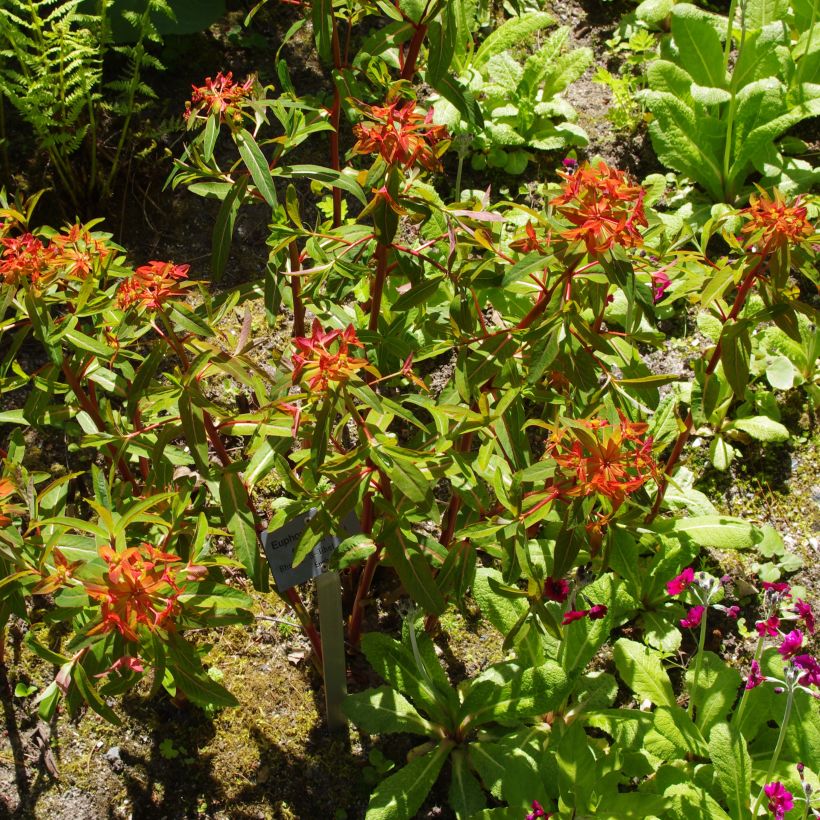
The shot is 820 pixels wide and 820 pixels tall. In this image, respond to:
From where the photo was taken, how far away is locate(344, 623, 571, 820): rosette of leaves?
2.38 m

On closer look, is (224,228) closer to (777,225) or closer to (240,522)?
(240,522)

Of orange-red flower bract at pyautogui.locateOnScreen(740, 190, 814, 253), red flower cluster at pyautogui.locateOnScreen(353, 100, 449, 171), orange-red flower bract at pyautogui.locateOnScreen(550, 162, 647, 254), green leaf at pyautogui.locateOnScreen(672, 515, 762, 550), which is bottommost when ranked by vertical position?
green leaf at pyautogui.locateOnScreen(672, 515, 762, 550)

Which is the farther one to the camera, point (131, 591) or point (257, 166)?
point (257, 166)

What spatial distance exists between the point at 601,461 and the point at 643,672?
1.14 m

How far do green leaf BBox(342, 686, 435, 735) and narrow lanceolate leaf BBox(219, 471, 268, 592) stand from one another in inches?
24.4

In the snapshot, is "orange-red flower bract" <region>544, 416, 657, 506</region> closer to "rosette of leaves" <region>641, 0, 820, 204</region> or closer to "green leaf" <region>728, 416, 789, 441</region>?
"green leaf" <region>728, 416, 789, 441</region>

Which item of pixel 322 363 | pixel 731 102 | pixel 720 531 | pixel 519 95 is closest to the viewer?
pixel 322 363

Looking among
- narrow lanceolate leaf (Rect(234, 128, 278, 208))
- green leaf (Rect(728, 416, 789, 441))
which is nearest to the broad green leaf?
green leaf (Rect(728, 416, 789, 441))

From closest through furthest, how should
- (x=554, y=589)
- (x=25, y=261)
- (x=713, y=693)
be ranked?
(x=25, y=261) → (x=554, y=589) → (x=713, y=693)

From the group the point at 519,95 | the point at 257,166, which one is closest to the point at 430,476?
the point at 257,166

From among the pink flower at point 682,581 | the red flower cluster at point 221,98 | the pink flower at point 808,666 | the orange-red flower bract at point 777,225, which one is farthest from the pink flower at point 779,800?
the red flower cluster at point 221,98

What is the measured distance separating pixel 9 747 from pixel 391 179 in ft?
6.57

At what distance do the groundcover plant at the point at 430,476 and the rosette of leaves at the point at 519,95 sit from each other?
47.0 inches

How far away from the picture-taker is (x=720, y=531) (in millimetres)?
2859
